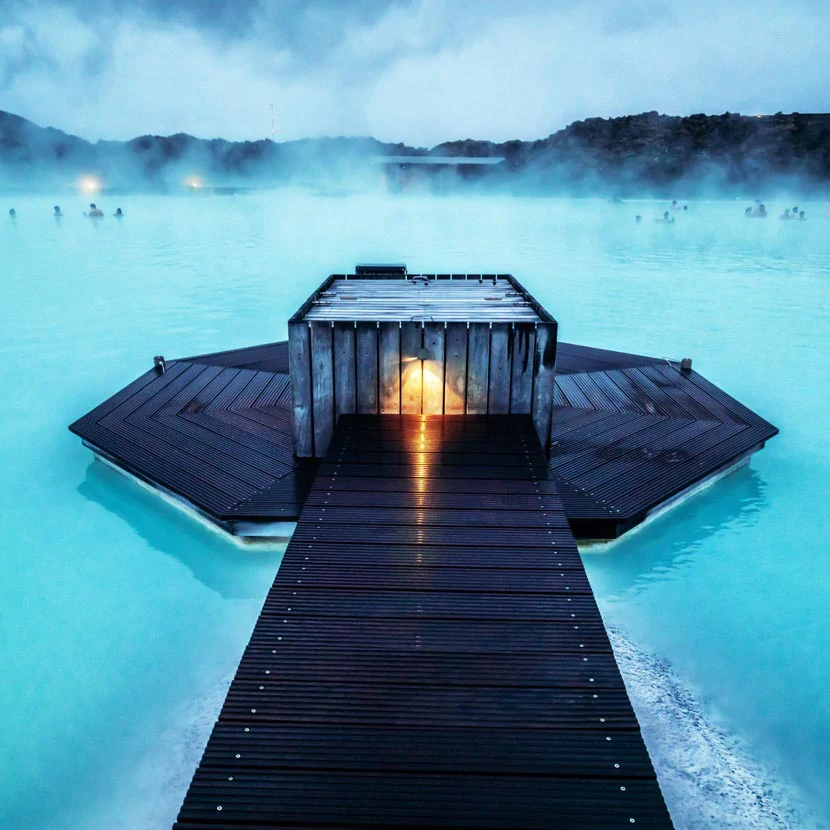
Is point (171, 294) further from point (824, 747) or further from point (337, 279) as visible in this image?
point (824, 747)

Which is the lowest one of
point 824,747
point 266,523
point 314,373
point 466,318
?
point 824,747

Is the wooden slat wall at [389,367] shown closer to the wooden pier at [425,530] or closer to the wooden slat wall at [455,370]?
the wooden pier at [425,530]

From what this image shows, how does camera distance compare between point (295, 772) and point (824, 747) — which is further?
point (824, 747)

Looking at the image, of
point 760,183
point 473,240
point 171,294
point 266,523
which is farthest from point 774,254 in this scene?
point 760,183

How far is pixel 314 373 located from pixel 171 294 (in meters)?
16.0

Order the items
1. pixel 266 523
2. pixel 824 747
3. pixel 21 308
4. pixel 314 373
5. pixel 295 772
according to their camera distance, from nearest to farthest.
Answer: pixel 295 772, pixel 824 747, pixel 266 523, pixel 314 373, pixel 21 308

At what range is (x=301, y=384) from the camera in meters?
6.11

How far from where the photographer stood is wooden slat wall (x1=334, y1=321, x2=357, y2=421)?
5977mm

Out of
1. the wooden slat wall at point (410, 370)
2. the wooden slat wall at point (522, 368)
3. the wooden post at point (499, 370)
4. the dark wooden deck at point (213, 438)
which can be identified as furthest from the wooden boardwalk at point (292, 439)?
the wooden slat wall at point (410, 370)

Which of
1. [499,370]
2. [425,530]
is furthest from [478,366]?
[425,530]

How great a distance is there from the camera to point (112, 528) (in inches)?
262

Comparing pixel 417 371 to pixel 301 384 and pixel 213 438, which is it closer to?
pixel 301 384

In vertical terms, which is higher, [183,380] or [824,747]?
[183,380]

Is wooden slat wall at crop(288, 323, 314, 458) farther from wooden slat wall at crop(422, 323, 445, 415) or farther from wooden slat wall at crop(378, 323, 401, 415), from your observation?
wooden slat wall at crop(422, 323, 445, 415)
